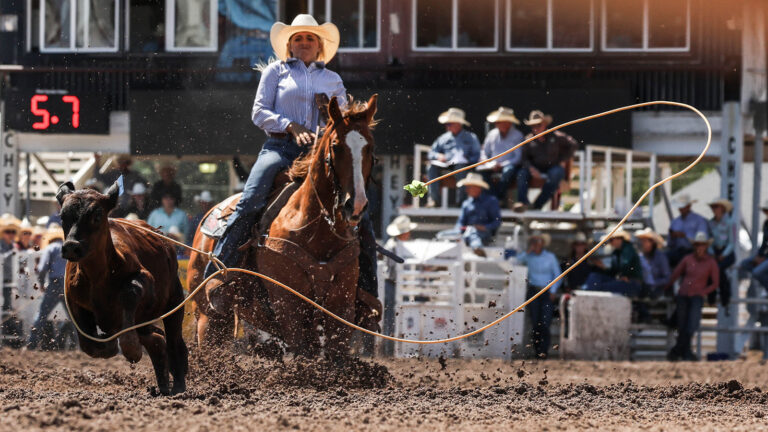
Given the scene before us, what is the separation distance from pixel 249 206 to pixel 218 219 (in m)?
0.61

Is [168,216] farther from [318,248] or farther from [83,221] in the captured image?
[83,221]

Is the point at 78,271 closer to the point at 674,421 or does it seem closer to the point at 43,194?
the point at 674,421

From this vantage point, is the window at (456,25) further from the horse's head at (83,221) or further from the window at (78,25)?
the horse's head at (83,221)

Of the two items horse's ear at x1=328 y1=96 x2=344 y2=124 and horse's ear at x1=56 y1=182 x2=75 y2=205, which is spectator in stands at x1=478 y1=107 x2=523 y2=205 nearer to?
horse's ear at x1=328 y1=96 x2=344 y2=124

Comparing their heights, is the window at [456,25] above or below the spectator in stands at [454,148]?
above

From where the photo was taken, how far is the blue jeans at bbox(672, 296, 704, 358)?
50.6 ft

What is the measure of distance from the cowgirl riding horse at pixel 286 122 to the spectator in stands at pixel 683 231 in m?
7.47

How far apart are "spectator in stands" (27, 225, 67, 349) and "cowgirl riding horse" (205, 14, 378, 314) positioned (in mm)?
4939

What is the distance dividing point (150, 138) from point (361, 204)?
34.5 feet

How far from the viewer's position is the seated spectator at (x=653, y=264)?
51.1ft

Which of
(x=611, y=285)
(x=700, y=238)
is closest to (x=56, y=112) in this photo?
(x=611, y=285)

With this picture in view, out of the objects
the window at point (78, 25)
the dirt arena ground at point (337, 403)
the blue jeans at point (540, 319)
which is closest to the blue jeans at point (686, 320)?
the blue jeans at point (540, 319)

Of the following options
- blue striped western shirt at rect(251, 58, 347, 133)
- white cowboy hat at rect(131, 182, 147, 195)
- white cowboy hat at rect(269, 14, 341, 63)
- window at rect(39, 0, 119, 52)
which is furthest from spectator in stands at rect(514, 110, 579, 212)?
window at rect(39, 0, 119, 52)

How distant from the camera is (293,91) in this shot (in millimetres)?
9523
